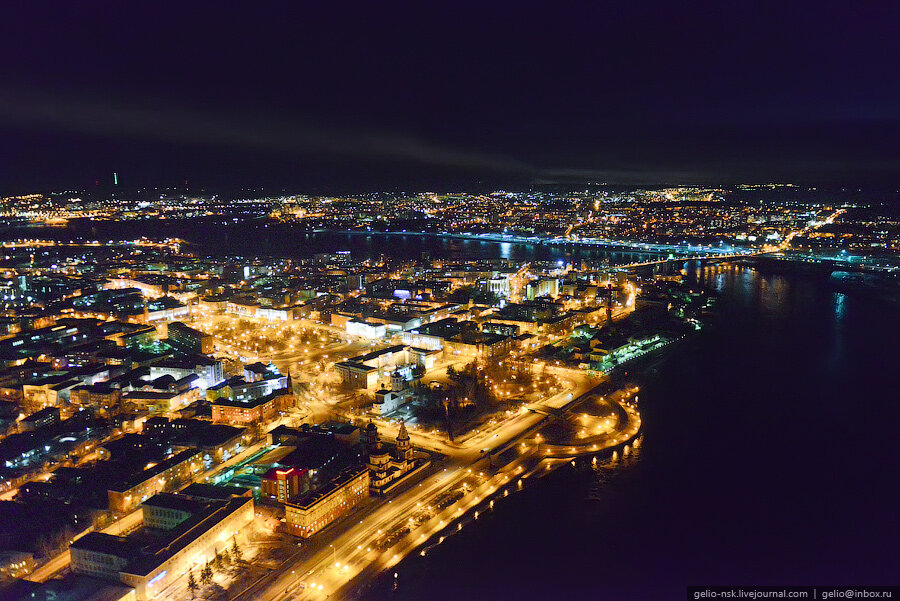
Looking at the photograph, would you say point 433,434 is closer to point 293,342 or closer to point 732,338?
point 293,342

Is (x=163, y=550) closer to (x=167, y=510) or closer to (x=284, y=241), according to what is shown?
(x=167, y=510)

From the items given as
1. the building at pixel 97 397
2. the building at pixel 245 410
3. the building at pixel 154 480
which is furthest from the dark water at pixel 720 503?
the building at pixel 97 397

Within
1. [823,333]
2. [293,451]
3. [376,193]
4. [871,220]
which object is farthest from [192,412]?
[376,193]

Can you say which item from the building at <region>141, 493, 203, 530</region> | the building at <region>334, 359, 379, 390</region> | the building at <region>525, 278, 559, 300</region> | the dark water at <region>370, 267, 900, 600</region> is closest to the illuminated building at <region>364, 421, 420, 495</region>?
the dark water at <region>370, 267, 900, 600</region>

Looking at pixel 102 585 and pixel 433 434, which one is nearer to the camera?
pixel 102 585

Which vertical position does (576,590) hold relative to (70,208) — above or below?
below

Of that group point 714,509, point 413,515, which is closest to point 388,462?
point 413,515
